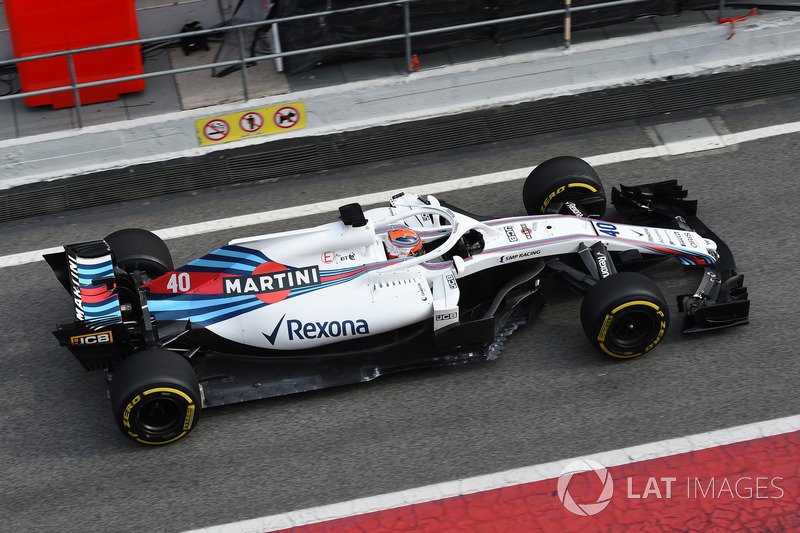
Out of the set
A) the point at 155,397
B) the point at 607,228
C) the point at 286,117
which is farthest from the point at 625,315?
the point at 286,117

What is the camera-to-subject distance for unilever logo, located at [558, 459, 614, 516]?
283 inches

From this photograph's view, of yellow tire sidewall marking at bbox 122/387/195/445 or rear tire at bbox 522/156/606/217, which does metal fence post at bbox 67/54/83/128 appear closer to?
yellow tire sidewall marking at bbox 122/387/195/445

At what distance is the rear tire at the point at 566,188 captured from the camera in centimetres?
915

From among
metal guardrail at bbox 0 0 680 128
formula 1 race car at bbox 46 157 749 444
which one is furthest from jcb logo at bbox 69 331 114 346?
Result: metal guardrail at bbox 0 0 680 128

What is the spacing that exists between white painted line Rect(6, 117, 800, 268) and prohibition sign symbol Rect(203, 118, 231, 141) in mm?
991

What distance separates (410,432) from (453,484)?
23.1 inches

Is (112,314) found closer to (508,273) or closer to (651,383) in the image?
(508,273)

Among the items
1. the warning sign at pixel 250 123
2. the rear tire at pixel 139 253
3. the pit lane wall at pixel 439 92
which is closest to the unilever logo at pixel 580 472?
the rear tire at pixel 139 253

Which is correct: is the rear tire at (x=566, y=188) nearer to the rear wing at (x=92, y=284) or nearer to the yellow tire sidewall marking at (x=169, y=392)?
the yellow tire sidewall marking at (x=169, y=392)

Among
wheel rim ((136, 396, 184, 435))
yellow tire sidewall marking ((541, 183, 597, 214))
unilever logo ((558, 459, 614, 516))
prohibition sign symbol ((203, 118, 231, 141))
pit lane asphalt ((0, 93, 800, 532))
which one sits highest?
prohibition sign symbol ((203, 118, 231, 141))

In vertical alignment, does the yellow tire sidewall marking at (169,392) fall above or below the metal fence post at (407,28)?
below

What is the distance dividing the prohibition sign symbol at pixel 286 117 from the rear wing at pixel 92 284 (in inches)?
120

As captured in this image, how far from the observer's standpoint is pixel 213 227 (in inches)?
394

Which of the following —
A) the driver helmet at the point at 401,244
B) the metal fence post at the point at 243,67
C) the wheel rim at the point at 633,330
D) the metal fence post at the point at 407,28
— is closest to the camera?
the wheel rim at the point at 633,330
